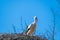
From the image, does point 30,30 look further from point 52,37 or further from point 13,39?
point 52,37

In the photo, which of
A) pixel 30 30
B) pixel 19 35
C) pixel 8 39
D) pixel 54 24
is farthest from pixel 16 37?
pixel 54 24

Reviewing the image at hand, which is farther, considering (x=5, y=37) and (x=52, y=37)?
(x=5, y=37)

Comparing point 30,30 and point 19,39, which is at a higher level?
point 30,30

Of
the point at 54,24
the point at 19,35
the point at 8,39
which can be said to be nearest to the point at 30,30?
the point at 19,35

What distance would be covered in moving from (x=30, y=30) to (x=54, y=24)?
5.39 metres

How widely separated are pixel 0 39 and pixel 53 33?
4.15 meters

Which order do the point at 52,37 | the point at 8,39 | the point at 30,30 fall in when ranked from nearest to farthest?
1. the point at 52,37
2. the point at 8,39
3. the point at 30,30

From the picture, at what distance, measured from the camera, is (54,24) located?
151 inches

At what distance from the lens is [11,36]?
7.51 m

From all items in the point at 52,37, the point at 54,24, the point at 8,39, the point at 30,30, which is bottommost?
the point at 52,37

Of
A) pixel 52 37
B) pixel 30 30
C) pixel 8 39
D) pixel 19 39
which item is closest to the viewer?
pixel 52 37

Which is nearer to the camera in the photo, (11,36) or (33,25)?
(11,36)

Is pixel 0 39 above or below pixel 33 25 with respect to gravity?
below

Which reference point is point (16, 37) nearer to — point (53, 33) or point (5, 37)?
point (5, 37)
